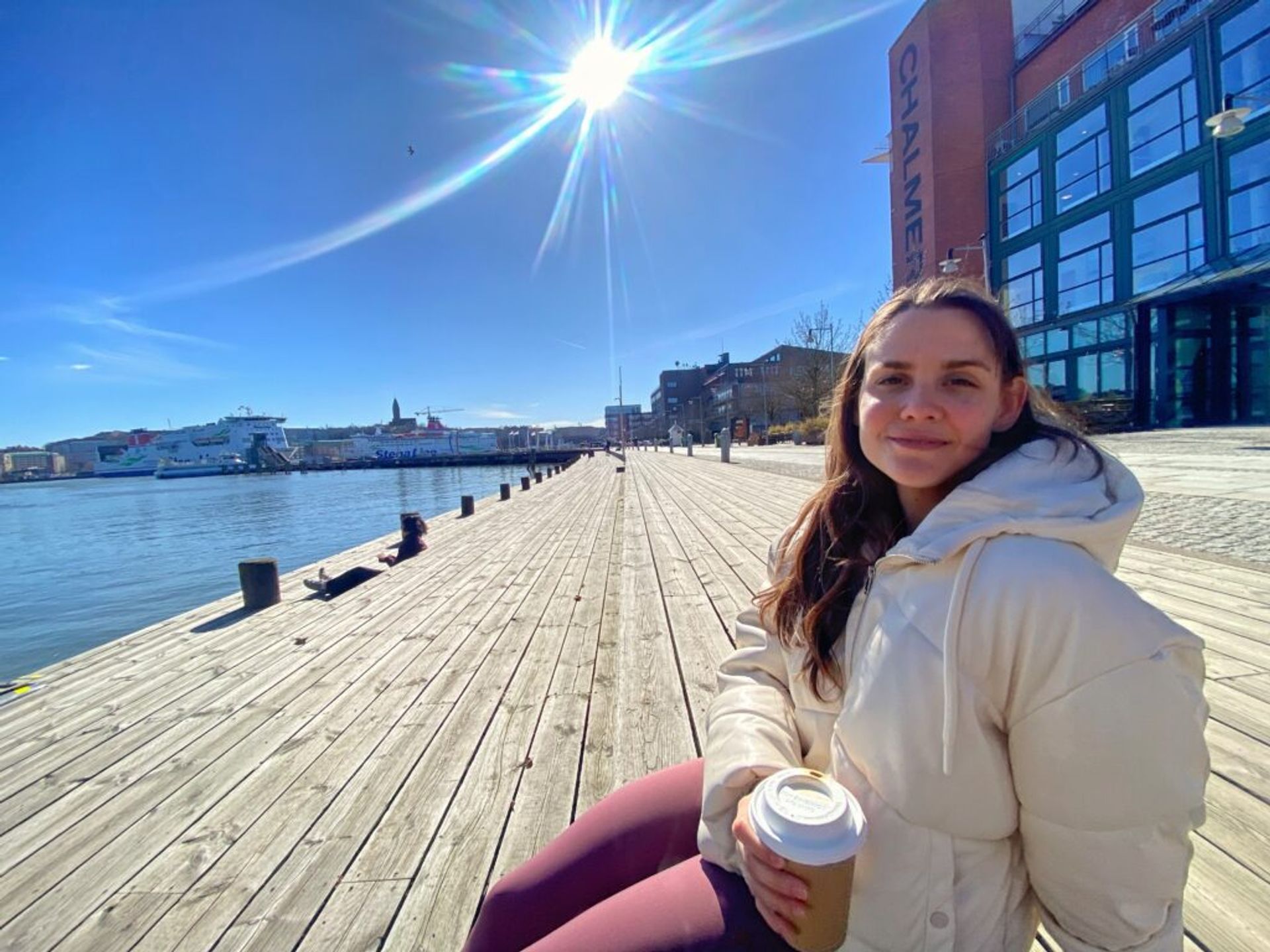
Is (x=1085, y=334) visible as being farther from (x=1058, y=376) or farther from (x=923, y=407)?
(x=923, y=407)

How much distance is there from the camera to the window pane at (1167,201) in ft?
47.8

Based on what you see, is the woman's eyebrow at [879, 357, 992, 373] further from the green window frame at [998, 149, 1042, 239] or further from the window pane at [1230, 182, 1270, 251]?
the green window frame at [998, 149, 1042, 239]

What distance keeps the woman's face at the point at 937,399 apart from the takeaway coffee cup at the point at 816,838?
1.94ft

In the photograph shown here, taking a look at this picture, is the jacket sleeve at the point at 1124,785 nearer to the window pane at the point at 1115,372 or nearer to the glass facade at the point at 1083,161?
the window pane at the point at 1115,372

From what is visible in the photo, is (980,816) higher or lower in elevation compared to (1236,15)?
lower

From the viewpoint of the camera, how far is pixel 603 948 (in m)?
0.90

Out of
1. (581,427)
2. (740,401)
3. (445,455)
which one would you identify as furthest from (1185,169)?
(581,427)

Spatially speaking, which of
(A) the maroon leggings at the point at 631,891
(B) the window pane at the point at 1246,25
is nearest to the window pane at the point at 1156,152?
(B) the window pane at the point at 1246,25

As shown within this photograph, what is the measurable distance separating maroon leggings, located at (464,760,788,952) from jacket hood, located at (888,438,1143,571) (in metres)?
0.68

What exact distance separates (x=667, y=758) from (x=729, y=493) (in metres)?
8.12

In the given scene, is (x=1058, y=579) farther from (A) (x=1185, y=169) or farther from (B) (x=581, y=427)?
(B) (x=581, y=427)

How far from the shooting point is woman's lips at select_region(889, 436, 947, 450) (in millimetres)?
1047

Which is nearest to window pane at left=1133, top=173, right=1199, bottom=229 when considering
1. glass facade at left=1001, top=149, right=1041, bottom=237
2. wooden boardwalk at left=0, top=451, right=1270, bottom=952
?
glass facade at left=1001, top=149, right=1041, bottom=237

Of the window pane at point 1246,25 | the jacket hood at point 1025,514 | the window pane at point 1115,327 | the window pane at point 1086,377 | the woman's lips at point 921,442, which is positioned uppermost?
the window pane at point 1246,25
